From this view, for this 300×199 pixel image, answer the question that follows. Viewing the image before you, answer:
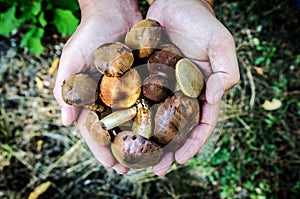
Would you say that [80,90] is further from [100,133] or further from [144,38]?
[144,38]

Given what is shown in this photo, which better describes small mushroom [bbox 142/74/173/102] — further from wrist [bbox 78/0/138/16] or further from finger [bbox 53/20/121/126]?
wrist [bbox 78/0/138/16]

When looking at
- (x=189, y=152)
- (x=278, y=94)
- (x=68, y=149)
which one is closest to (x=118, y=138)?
(x=189, y=152)

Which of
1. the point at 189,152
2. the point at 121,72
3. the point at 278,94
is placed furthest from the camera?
the point at 278,94

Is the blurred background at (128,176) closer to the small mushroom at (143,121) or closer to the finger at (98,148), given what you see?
the finger at (98,148)

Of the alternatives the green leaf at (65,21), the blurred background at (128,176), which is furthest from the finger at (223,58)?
the green leaf at (65,21)

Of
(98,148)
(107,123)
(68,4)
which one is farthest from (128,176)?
(68,4)

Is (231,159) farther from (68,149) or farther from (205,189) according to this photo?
(68,149)
